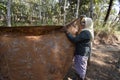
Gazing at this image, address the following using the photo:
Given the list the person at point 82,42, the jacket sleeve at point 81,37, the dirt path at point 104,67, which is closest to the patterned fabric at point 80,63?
the person at point 82,42

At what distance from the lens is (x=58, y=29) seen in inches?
190

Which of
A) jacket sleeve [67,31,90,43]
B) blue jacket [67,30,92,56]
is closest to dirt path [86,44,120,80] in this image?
blue jacket [67,30,92,56]

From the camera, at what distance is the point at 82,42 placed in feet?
15.2

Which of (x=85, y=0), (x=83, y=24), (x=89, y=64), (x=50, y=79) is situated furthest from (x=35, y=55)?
(x=85, y=0)

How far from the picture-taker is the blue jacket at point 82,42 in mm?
4512

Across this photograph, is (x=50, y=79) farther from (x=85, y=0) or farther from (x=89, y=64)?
(x=85, y=0)

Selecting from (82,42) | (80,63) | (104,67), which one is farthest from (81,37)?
(104,67)

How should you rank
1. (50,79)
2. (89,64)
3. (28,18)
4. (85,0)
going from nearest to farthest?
(50,79)
(89,64)
(28,18)
(85,0)

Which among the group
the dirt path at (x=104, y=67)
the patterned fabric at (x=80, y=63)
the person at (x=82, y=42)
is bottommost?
the dirt path at (x=104, y=67)

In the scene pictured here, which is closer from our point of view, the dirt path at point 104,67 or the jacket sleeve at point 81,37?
the jacket sleeve at point 81,37

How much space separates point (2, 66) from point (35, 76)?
0.64m

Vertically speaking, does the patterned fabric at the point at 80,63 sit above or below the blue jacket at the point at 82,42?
below

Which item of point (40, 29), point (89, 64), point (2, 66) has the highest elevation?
point (40, 29)

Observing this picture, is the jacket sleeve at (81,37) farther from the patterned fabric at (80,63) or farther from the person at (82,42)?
the patterned fabric at (80,63)
